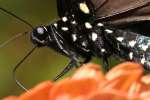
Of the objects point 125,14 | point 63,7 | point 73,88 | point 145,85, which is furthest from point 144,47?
point 73,88

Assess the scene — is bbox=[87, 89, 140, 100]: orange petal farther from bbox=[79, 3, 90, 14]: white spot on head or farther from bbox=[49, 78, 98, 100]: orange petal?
bbox=[79, 3, 90, 14]: white spot on head

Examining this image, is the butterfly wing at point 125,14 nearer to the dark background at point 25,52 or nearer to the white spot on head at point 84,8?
the white spot on head at point 84,8

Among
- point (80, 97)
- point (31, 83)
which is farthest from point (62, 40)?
point (80, 97)

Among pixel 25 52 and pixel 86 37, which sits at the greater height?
pixel 86 37

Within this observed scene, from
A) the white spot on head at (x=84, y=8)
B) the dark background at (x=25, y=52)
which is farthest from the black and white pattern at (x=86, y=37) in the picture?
the dark background at (x=25, y=52)

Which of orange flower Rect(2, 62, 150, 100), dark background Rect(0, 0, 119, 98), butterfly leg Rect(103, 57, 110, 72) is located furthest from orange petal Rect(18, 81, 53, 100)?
dark background Rect(0, 0, 119, 98)

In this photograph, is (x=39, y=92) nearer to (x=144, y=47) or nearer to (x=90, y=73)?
(x=90, y=73)
